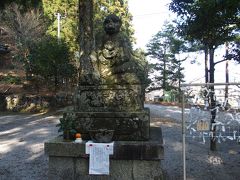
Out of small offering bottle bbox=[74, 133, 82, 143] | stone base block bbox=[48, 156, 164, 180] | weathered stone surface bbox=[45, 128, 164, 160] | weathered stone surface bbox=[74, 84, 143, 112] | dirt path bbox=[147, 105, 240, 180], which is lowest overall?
dirt path bbox=[147, 105, 240, 180]

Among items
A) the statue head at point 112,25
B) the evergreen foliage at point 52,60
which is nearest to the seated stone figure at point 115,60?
the statue head at point 112,25

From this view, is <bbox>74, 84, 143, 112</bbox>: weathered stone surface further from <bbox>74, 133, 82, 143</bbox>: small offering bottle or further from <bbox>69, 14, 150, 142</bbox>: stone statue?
<bbox>74, 133, 82, 143</bbox>: small offering bottle

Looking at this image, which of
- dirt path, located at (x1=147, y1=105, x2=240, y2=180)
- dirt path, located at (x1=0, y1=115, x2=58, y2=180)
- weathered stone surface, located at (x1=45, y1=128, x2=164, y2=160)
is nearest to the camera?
weathered stone surface, located at (x1=45, y1=128, x2=164, y2=160)

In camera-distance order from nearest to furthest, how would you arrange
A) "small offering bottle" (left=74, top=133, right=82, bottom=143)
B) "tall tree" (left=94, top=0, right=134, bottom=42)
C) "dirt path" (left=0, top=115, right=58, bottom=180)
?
"small offering bottle" (left=74, top=133, right=82, bottom=143), "dirt path" (left=0, top=115, right=58, bottom=180), "tall tree" (left=94, top=0, right=134, bottom=42)

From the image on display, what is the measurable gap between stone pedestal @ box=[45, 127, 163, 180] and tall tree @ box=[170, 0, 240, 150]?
231cm

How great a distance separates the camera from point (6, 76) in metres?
26.2

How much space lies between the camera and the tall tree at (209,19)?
269 inches

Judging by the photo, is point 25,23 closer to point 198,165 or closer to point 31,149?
point 31,149

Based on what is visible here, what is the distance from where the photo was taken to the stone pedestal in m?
5.10

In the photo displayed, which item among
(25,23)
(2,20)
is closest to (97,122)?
(25,23)

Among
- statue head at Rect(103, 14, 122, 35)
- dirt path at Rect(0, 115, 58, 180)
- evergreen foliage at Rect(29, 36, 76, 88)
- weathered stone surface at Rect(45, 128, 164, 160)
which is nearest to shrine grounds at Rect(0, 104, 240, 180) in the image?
dirt path at Rect(0, 115, 58, 180)

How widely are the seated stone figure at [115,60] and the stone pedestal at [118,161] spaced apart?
1019 millimetres

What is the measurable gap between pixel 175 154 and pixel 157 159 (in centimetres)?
347

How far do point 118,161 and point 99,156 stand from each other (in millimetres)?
296
